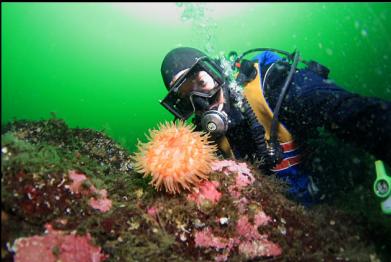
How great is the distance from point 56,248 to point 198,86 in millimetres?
2668

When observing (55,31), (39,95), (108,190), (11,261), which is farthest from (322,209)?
(39,95)

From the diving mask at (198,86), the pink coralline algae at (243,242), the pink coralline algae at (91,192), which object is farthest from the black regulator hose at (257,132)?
the pink coralline algae at (91,192)

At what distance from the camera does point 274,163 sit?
3977 mm

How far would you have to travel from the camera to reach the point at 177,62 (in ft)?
14.6

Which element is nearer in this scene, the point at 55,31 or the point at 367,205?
the point at 367,205

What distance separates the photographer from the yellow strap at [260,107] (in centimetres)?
401

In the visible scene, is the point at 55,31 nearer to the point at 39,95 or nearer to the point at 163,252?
the point at 39,95

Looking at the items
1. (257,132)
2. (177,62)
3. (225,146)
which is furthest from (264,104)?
(177,62)

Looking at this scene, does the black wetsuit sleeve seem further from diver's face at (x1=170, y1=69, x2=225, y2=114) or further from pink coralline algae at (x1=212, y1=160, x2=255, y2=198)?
pink coralline algae at (x1=212, y1=160, x2=255, y2=198)

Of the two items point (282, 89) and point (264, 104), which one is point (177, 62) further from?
point (282, 89)

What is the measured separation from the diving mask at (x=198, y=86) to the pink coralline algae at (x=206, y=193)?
1.39m

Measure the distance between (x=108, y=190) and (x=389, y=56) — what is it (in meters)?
36.8

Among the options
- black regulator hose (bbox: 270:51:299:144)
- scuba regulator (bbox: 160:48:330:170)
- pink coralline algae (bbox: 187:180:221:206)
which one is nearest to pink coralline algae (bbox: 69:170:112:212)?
pink coralline algae (bbox: 187:180:221:206)

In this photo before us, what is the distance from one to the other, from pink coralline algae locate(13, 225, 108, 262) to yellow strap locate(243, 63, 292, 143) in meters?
2.70
